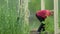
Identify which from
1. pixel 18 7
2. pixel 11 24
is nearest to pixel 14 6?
pixel 18 7

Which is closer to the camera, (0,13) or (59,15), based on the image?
(0,13)

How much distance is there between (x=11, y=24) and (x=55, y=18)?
7.80 feet

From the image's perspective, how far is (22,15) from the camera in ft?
7.25

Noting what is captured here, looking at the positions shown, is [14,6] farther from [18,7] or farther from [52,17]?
[52,17]

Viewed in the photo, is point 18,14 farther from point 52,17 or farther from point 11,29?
point 52,17

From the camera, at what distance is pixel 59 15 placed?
4387 millimetres

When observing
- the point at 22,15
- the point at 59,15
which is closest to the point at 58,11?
the point at 59,15

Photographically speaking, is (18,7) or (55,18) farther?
(55,18)

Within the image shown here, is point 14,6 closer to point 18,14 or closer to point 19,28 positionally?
point 18,14

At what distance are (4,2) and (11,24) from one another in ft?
0.85

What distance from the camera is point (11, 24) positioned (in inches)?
83.1

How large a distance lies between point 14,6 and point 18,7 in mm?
51

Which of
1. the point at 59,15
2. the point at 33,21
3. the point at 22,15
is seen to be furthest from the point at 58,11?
the point at 22,15

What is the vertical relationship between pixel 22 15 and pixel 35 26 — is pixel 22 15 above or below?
above
